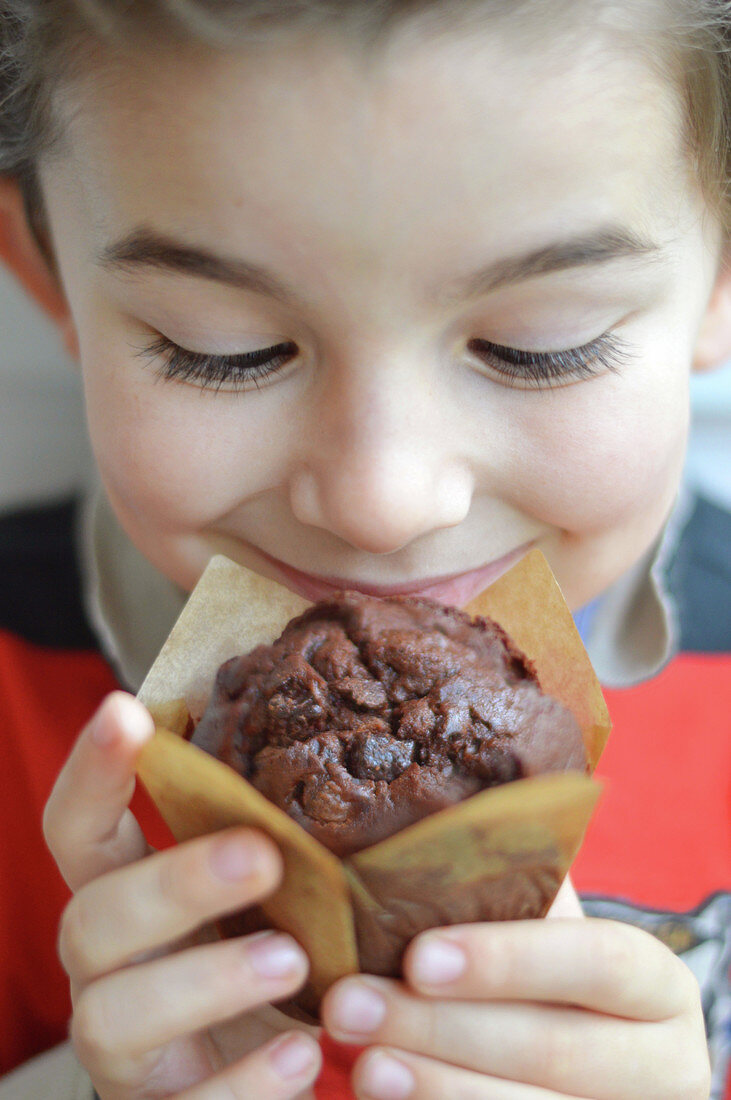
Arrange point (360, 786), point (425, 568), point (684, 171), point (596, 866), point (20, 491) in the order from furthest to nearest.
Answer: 1. point (20, 491)
2. point (596, 866)
3. point (425, 568)
4. point (684, 171)
5. point (360, 786)

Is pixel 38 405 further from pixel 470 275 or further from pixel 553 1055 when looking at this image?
pixel 553 1055

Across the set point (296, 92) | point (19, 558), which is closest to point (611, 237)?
point (296, 92)

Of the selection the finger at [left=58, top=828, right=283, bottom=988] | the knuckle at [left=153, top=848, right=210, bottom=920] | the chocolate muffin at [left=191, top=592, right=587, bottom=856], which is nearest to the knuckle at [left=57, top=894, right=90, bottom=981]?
the finger at [left=58, top=828, right=283, bottom=988]

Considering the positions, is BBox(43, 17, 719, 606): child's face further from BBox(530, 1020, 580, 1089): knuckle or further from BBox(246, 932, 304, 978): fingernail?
BBox(530, 1020, 580, 1089): knuckle

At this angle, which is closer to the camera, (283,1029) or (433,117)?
(433,117)

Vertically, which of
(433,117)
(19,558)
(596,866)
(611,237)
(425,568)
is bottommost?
(596,866)

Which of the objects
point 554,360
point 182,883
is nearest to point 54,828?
point 182,883

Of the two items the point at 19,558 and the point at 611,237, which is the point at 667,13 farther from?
the point at 19,558
